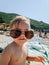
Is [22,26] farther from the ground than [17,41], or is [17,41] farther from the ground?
[22,26]

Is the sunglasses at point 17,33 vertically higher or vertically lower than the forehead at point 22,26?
lower

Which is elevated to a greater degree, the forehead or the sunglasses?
the forehead

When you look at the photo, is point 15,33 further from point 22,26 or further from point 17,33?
point 22,26

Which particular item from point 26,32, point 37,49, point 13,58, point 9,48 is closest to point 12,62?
point 13,58

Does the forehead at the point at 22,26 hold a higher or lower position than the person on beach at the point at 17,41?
higher

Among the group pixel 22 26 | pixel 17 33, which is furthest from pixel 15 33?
pixel 22 26

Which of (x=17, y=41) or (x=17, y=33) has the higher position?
(x=17, y=33)

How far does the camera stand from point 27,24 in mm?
2514

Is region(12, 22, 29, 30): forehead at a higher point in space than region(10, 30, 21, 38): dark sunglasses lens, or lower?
higher

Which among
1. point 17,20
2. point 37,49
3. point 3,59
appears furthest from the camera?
point 37,49

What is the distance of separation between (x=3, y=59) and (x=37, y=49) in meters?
5.17

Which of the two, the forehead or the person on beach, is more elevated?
the forehead

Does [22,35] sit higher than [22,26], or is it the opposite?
[22,26]

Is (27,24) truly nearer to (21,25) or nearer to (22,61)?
(21,25)
